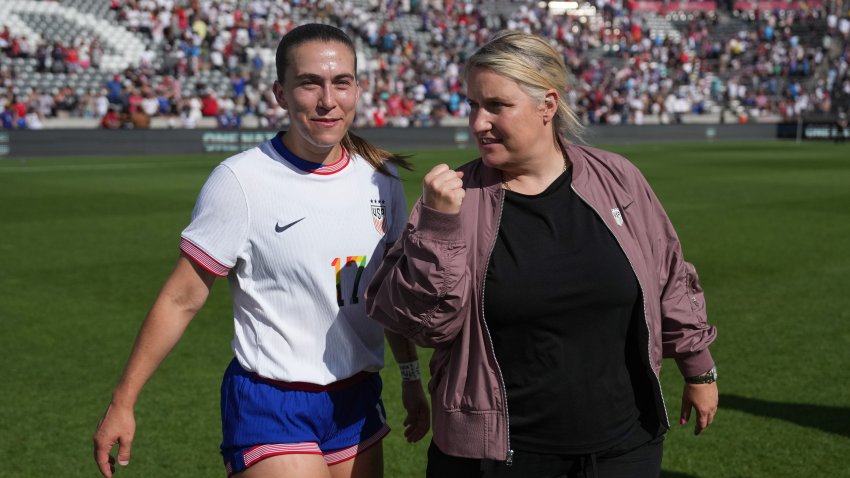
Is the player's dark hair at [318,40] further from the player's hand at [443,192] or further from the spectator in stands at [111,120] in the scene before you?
the spectator in stands at [111,120]

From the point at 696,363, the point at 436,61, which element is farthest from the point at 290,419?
the point at 436,61

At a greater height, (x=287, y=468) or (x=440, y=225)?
(x=440, y=225)

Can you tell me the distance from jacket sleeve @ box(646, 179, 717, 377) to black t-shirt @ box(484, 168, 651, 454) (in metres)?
A: 0.19

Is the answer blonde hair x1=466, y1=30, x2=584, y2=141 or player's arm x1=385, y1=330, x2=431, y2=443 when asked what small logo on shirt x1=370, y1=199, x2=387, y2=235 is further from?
blonde hair x1=466, y1=30, x2=584, y2=141

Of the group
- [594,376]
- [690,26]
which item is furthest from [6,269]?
[690,26]

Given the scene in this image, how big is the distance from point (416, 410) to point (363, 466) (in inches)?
13.0

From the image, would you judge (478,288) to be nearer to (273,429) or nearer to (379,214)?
(379,214)

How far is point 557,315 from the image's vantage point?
9.01 ft

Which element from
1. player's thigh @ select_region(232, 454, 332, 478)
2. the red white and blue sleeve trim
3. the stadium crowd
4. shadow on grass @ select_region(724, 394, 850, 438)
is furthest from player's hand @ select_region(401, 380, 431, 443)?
the stadium crowd

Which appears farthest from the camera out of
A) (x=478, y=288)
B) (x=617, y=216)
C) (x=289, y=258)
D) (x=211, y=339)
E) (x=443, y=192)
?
(x=211, y=339)

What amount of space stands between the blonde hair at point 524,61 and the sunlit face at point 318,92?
49cm

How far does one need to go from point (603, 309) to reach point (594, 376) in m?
0.19

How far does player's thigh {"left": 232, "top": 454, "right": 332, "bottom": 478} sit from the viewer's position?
2971 millimetres

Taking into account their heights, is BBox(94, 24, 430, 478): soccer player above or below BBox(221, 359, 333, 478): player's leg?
above
